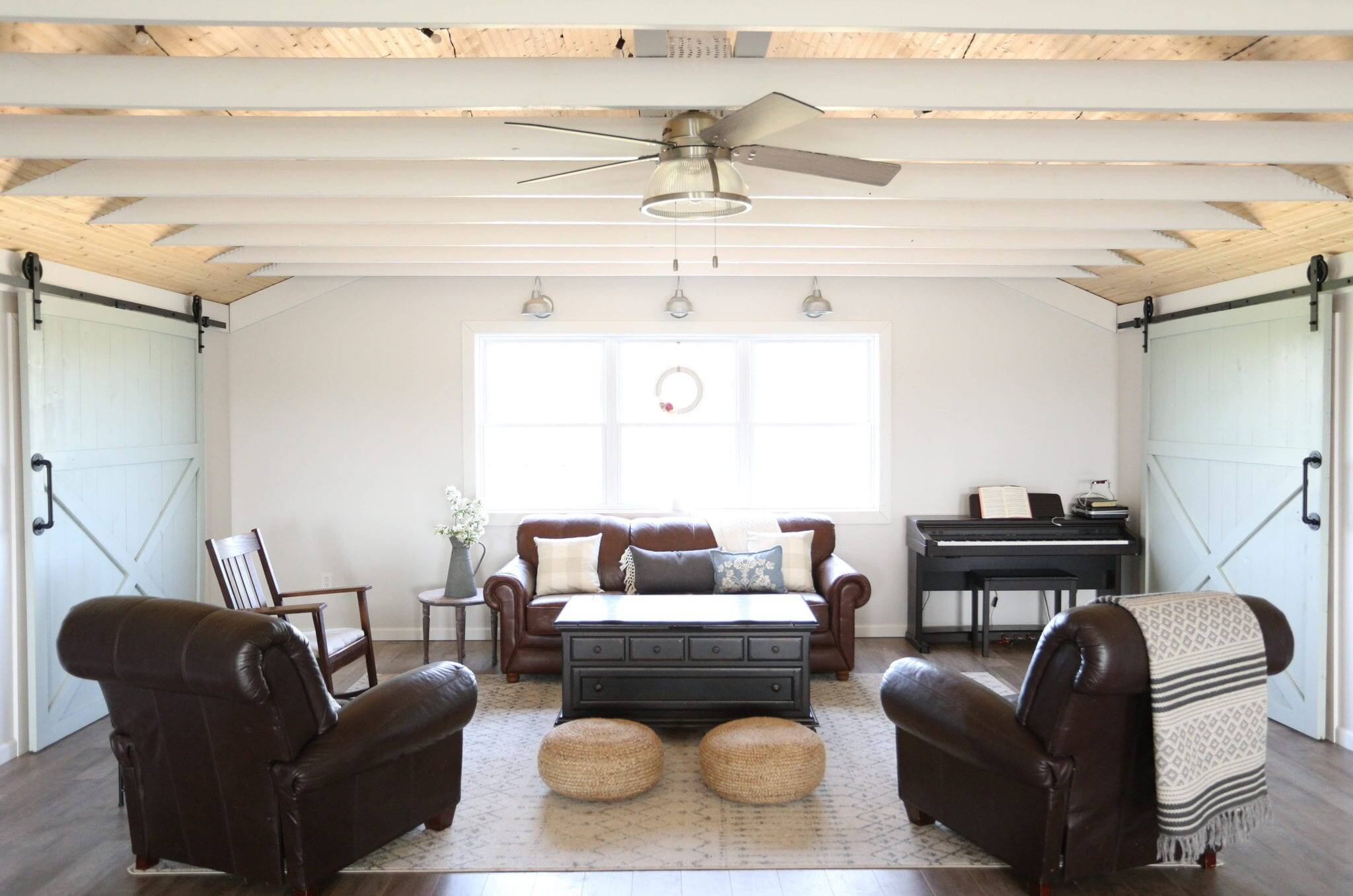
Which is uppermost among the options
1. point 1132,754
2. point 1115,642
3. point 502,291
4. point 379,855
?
point 502,291

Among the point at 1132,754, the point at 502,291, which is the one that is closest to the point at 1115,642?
the point at 1132,754

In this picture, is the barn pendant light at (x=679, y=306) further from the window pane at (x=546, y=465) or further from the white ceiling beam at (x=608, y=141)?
the white ceiling beam at (x=608, y=141)

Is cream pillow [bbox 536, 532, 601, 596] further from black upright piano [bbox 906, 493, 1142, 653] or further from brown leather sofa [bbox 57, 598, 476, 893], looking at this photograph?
brown leather sofa [bbox 57, 598, 476, 893]

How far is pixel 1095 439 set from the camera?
21.4 ft

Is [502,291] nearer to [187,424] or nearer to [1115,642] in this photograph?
[187,424]

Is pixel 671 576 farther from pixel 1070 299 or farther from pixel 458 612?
pixel 1070 299

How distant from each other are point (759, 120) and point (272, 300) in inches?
190

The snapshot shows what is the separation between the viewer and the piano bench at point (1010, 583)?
5.91 m

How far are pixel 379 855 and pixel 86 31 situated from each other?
2827 mm

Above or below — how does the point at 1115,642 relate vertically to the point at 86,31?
below

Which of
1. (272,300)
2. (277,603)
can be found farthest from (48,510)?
(272,300)

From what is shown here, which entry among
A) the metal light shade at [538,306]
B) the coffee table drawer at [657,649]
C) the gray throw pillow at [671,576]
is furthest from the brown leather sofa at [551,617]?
→ the metal light shade at [538,306]

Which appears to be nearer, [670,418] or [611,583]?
[611,583]

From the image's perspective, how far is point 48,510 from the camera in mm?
4445
